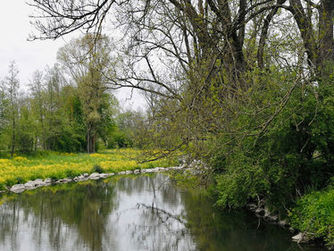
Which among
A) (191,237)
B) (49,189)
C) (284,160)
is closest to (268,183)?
(284,160)

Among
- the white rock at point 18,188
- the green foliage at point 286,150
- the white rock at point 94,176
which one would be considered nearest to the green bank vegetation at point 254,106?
the green foliage at point 286,150

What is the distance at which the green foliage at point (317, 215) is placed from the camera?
5.68 meters

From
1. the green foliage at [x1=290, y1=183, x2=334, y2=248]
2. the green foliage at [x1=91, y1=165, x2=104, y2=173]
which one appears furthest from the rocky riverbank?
the green foliage at [x1=290, y1=183, x2=334, y2=248]

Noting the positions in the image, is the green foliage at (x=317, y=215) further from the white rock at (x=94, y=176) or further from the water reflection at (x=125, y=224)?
the white rock at (x=94, y=176)

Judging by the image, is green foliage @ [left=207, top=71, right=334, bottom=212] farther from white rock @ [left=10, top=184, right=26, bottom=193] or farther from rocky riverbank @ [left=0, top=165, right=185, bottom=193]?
white rock @ [left=10, top=184, right=26, bottom=193]

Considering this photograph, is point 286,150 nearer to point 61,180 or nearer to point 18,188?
point 18,188

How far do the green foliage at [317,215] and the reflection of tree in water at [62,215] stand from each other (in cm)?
388

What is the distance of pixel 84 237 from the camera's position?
7.11 metres

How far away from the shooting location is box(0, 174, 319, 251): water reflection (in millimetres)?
6703

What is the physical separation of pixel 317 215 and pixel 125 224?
14.6ft

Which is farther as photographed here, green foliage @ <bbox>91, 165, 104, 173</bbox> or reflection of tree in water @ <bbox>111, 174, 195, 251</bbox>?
green foliage @ <bbox>91, 165, 104, 173</bbox>

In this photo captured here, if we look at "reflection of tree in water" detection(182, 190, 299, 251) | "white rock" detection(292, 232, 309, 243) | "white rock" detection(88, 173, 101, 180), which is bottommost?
"reflection of tree in water" detection(182, 190, 299, 251)

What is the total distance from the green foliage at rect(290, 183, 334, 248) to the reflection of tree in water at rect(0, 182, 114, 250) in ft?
12.7

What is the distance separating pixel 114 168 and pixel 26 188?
6131 mm
